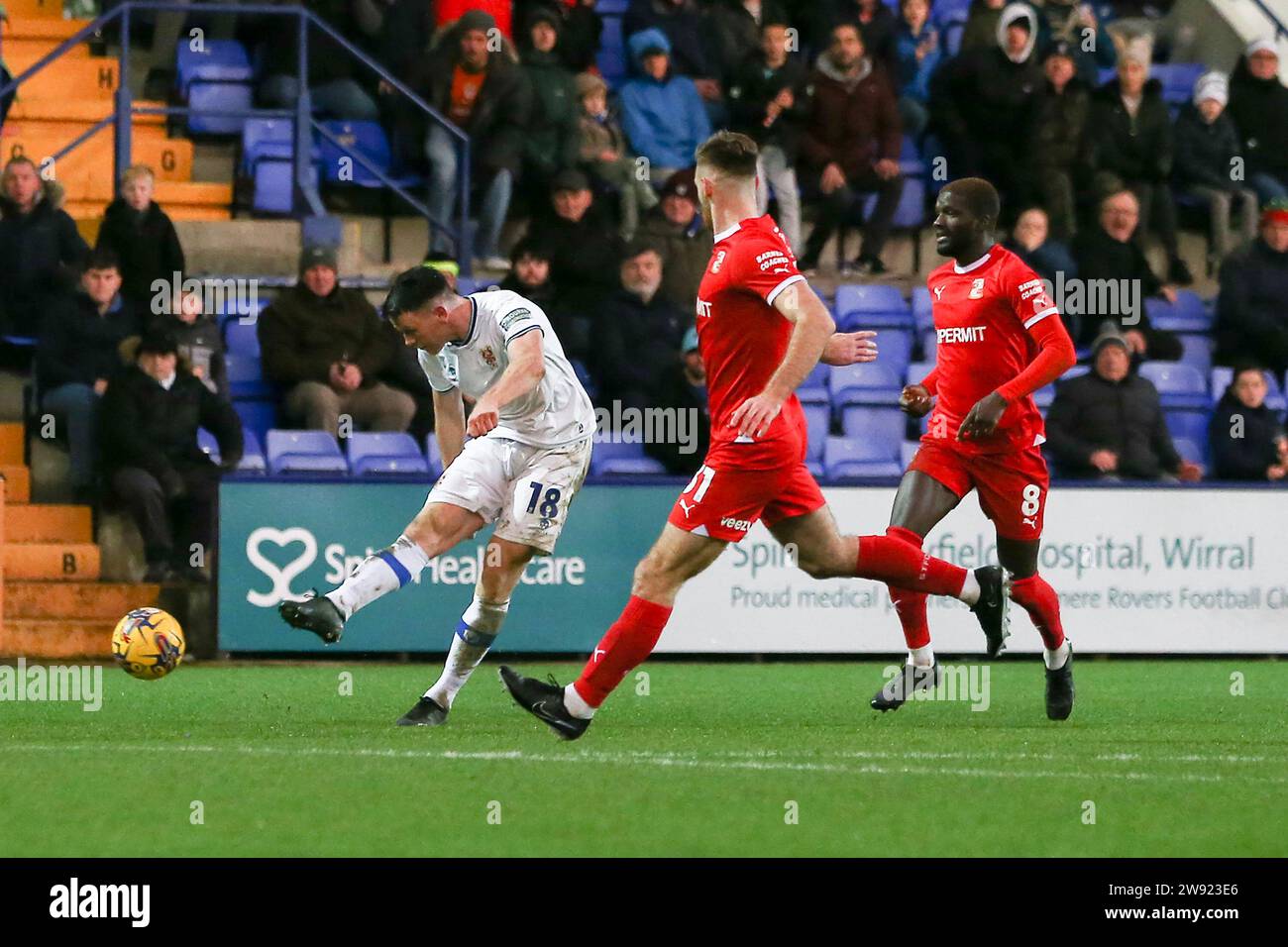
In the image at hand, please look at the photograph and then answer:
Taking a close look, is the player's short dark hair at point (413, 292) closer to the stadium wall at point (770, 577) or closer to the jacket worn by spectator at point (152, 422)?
the stadium wall at point (770, 577)

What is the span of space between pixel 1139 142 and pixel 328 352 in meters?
7.06

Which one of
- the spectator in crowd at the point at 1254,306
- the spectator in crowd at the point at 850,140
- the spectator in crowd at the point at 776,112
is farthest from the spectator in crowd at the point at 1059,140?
the spectator in crowd at the point at 776,112

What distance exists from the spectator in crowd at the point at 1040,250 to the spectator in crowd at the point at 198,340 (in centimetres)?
591

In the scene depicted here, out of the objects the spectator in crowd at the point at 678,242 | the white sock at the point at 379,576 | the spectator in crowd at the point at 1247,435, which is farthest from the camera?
the spectator in crowd at the point at 678,242

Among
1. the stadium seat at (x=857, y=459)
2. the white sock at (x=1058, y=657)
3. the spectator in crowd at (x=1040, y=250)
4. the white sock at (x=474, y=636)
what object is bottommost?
the white sock at (x=1058, y=657)

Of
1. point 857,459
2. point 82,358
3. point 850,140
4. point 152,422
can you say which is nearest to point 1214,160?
point 850,140

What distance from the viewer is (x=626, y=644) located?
8.15 meters

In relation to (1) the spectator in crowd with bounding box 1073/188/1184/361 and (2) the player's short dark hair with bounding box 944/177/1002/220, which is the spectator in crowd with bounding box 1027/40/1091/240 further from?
(2) the player's short dark hair with bounding box 944/177/1002/220

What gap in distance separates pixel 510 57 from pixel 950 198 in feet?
25.6

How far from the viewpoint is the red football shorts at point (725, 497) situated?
8195mm

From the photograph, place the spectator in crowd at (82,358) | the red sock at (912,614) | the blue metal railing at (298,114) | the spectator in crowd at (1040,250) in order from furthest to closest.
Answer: the spectator in crowd at (1040,250)
the blue metal railing at (298,114)
the spectator in crowd at (82,358)
the red sock at (912,614)

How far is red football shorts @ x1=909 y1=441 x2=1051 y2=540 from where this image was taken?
382 inches

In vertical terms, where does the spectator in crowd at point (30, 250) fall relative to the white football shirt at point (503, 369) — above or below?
above

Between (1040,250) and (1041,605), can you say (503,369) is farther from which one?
(1040,250)
